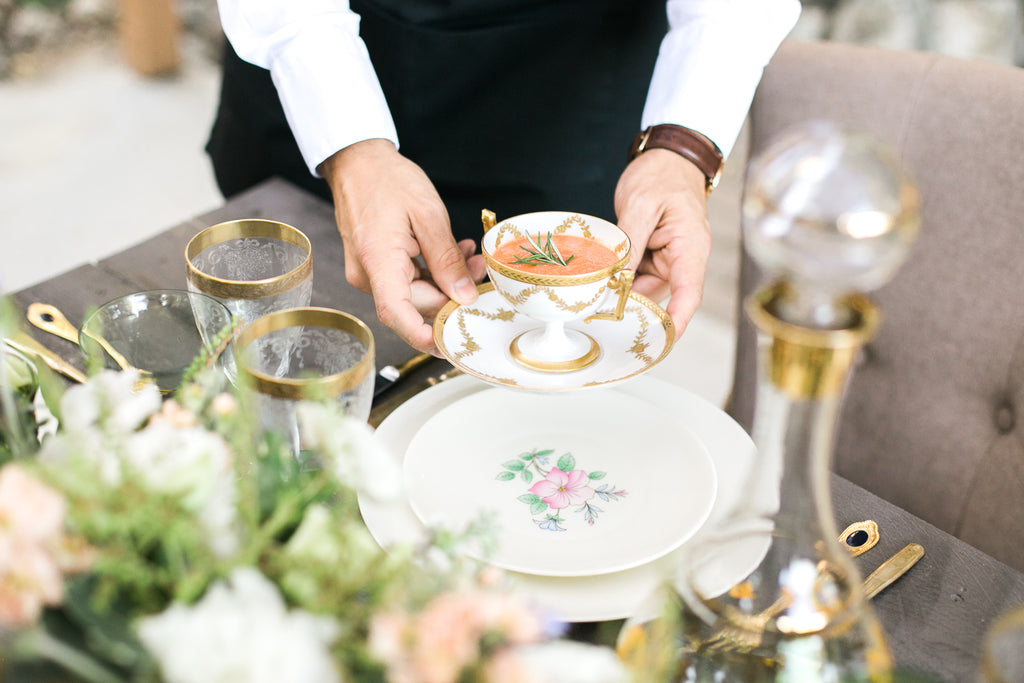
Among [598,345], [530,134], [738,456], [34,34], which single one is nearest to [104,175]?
[34,34]

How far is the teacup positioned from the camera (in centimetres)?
85

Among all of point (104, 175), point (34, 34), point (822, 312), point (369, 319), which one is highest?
point (822, 312)

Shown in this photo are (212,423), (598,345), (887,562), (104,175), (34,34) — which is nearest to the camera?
(212,423)

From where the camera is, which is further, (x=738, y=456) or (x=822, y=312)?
(x=738, y=456)

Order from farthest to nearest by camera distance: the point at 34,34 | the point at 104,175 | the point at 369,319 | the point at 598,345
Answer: the point at 34,34
the point at 104,175
the point at 369,319
the point at 598,345

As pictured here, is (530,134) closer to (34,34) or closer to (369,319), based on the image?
(369,319)

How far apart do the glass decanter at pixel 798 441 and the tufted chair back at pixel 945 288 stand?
71cm

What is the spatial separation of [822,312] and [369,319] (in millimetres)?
710

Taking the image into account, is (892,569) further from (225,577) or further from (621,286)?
(225,577)

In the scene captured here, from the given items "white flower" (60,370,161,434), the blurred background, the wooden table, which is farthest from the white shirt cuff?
the blurred background

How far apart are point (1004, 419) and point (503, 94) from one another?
2.88ft

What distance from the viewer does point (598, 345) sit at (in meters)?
→ 0.92

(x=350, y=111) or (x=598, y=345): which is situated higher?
(x=350, y=111)

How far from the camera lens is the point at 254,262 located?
845mm
